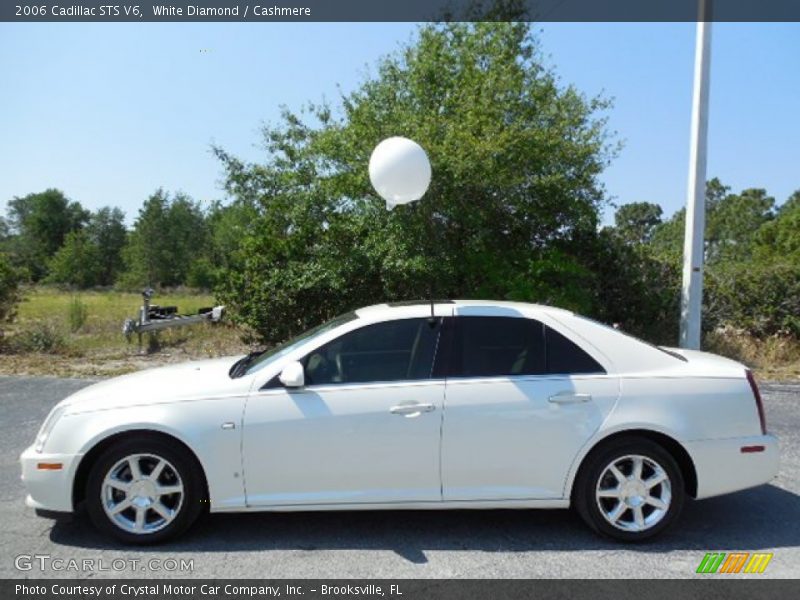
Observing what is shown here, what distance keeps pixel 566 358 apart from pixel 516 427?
1.87ft

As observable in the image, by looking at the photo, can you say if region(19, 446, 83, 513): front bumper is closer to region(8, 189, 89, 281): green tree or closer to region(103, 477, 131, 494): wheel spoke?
region(103, 477, 131, 494): wheel spoke

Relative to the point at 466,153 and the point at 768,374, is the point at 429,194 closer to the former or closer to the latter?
the point at 466,153

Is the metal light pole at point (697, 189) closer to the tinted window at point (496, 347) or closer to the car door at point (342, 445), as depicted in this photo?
the tinted window at point (496, 347)

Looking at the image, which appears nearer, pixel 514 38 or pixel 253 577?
pixel 253 577

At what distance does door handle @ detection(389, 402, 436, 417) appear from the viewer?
3.60 m

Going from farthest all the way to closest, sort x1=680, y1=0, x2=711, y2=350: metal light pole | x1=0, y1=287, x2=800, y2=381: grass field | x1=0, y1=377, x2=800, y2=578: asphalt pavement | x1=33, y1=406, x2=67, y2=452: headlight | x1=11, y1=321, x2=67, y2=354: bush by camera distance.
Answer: x1=11, y1=321, x2=67, y2=354: bush → x1=0, y1=287, x2=800, y2=381: grass field → x1=680, y1=0, x2=711, y2=350: metal light pole → x1=33, y1=406, x2=67, y2=452: headlight → x1=0, y1=377, x2=800, y2=578: asphalt pavement

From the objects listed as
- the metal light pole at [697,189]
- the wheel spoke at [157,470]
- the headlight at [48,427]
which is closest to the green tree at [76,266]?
the metal light pole at [697,189]

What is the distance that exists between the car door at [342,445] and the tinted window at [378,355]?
3.7 inches

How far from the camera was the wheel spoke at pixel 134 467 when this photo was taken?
3.58 meters

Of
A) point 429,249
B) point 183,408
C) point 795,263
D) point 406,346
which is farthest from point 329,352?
point 795,263

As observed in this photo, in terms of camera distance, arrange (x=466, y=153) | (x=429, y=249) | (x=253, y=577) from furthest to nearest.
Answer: (x=429, y=249) → (x=466, y=153) → (x=253, y=577)

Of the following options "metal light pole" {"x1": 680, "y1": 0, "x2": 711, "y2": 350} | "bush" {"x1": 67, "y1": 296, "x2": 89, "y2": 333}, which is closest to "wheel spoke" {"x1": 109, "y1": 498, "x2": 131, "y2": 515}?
"metal light pole" {"x1": 680, "y1": 0, "x2": 711, "y2": 350}

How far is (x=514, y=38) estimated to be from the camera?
9.59 meters

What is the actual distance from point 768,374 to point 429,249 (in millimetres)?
5489
